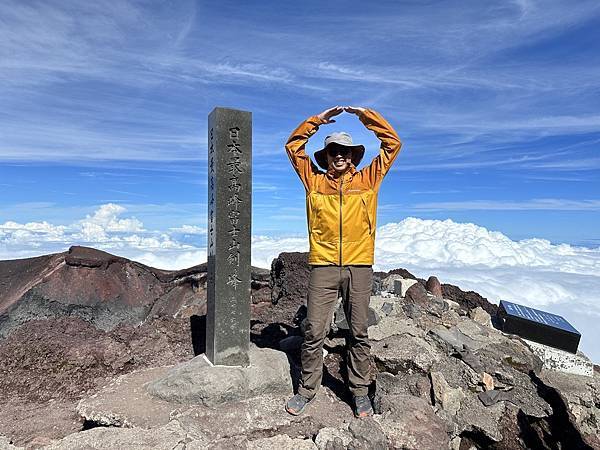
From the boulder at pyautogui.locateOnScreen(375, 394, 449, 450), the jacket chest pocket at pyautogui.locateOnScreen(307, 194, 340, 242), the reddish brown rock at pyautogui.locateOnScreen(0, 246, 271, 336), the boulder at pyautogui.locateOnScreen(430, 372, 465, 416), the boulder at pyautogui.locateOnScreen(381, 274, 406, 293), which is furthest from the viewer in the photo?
the boulder at pyautogui.locateOnScreen(381, 274, 406, 293)

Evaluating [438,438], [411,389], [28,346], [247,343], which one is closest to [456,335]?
[411,389]

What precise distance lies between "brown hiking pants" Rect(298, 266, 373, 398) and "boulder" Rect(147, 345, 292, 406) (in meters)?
0.63

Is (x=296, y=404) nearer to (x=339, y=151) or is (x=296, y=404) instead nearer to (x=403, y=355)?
(x=403, y=355)

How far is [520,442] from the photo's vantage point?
5.93m

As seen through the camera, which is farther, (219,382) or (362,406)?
(219,382)

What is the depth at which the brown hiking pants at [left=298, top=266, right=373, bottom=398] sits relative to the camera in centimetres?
540

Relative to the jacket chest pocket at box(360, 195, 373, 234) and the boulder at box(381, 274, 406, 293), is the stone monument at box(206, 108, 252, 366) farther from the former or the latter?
the boulder at box(381, 274, 406, 293)

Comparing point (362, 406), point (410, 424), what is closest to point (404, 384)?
point (362, 406)

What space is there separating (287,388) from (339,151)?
323 cm

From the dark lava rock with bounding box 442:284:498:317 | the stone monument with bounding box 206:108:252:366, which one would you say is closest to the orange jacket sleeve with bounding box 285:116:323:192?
the stone monument with bounding box 206:108:252:366

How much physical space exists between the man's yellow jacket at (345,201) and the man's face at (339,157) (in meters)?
0.07

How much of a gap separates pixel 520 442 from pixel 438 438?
74.5 inches

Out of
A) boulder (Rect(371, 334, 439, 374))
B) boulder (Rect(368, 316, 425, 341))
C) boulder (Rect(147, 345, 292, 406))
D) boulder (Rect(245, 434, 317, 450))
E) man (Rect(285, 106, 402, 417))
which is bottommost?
boulder (Rect(245, 434, 317, 450))

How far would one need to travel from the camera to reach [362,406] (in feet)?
17.7
